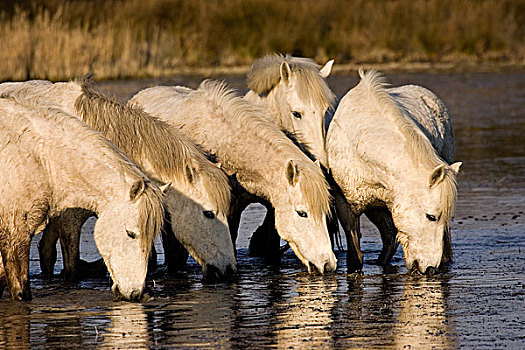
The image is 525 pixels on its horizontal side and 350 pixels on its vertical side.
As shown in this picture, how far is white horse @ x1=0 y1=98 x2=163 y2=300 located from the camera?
7023 millimetres

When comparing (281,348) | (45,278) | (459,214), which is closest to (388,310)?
(281,348)

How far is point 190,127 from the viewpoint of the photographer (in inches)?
350

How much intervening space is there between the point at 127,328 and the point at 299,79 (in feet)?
12.1

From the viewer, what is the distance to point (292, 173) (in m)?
8.16

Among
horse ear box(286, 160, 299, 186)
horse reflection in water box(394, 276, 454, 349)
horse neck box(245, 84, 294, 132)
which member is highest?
horse neck box(245, 84, 294, 132)

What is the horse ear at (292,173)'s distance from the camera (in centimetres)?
810

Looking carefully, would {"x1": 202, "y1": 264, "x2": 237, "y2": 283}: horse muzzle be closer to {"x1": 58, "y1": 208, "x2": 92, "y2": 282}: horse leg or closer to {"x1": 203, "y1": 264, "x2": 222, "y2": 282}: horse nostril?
{"x1": 203, "y1": 264, "x2": 222, "y2": 282}: horse nostril

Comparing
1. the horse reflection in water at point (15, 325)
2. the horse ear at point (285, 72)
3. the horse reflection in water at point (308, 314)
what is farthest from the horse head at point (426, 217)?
the horse reflection in water at point (15, 325)

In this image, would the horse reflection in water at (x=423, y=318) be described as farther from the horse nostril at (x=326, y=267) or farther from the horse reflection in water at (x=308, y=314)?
the horse nostril at (x=326, y=267)

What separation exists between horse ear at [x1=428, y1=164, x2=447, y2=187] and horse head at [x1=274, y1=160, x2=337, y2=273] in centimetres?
87

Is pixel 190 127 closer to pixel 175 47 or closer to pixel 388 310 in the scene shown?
pixel 388 310

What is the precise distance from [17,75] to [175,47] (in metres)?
6.20

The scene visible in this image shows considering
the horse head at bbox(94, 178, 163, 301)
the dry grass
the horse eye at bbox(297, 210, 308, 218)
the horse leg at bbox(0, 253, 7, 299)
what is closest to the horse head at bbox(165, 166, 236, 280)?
the horse eye at bbox(297, 210, 308, 218)

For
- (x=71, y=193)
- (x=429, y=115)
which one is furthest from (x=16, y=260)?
(x=429, y=115)
